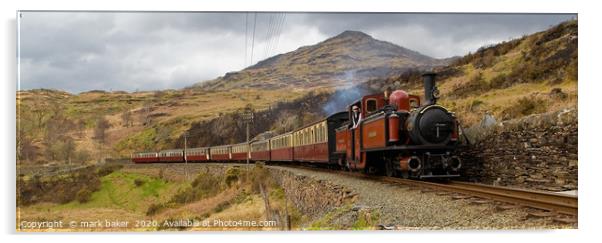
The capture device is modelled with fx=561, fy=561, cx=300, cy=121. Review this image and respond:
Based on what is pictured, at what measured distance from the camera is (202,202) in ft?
44.6

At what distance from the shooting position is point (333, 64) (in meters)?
14.6

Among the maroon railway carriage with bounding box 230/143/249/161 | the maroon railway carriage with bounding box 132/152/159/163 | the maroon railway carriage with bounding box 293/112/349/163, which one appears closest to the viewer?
the maroon railway carriage with bounding box 132/152/159/163

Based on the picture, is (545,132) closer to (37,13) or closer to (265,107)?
(265,107)

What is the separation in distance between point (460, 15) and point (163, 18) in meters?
6.55

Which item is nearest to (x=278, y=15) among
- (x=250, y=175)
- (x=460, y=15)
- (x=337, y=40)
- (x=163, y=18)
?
(x=337, y=40)

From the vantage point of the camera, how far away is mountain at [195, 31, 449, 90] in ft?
45.1

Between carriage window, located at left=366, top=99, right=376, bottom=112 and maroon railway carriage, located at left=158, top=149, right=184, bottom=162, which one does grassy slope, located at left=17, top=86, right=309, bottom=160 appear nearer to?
maroon railway carriage, located at left=158, top=149, right=184, bottom=162

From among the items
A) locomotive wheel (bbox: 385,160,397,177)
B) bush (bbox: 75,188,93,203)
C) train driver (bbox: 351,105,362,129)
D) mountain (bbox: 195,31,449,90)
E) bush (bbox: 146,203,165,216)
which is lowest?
bush (bbox: 146,203,165,216)

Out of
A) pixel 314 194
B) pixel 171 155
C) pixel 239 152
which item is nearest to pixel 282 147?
pixel 239 152

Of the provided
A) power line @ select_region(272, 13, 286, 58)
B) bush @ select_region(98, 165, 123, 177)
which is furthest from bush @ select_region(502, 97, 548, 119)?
bush @ select_region(98, 165, 123, 177)

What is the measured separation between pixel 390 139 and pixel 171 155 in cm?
921

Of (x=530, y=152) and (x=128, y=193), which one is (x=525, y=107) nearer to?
(x=530, y=152)

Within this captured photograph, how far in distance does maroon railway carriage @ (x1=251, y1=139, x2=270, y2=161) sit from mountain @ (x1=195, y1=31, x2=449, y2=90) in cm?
1091

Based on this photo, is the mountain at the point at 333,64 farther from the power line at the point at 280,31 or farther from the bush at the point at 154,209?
the bush at the point at 154,209
